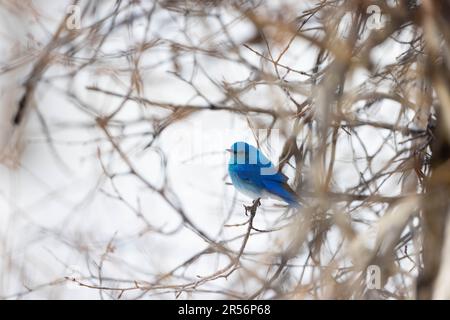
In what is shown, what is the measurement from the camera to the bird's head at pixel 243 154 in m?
2.24

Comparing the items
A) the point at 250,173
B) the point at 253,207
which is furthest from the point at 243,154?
the point at 253,207

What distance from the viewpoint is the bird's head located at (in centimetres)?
224

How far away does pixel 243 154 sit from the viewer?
7.36ft

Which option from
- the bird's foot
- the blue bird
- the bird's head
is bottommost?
the bird's foot

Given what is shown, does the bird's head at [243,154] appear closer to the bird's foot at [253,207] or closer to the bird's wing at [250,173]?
the bird's wing at [250,173]

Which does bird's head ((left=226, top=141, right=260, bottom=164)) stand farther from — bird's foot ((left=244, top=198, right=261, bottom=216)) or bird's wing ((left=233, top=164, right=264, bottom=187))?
bird's foot ((left=244, top=198, right=261, bottom=216))

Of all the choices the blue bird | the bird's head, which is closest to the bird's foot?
the blue bird

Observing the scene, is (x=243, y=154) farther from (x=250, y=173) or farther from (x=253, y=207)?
(x=253, y=207)

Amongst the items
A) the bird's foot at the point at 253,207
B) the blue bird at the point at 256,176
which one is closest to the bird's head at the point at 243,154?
the blue bird at the point at 256,176

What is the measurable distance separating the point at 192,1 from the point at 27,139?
33.4 inches

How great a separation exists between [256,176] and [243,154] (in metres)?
0.10

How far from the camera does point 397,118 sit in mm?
2312

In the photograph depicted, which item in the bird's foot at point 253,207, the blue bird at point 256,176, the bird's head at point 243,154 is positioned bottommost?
the bird's foot at point 253,207
